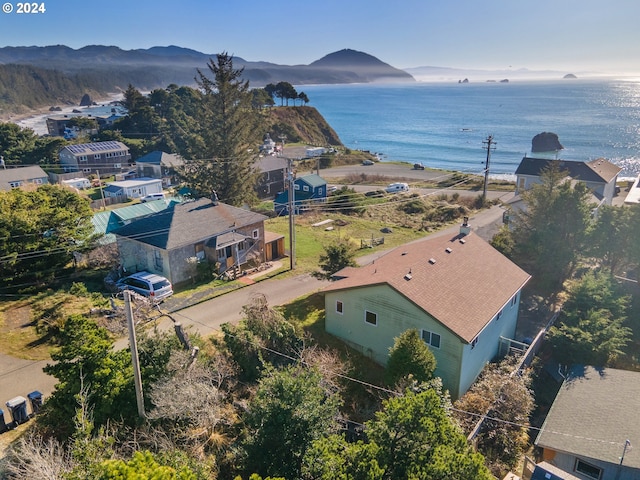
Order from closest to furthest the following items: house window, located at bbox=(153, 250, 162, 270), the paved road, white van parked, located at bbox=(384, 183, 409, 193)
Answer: the paved road < house window, located at bbox=(153, 250, 162, 270) < white van parked, located at bbox=(384, 183, 409, 193)

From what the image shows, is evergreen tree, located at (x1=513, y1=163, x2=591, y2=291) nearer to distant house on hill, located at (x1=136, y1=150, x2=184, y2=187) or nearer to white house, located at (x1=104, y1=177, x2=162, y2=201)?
white house, located at (x1=104, y1=177, x2=162, y2=201)

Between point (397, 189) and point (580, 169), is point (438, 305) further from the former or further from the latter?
point (397, 189)

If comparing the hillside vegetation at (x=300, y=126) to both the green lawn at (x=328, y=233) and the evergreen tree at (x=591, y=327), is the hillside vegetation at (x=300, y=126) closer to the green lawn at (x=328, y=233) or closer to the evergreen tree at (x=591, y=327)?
the green lawn at (x=328, y=233)

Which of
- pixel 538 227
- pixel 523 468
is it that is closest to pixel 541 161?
pixel 538 227

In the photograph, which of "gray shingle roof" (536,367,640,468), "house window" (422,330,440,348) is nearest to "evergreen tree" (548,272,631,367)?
"gray shingle roof" (536,367,640,468)

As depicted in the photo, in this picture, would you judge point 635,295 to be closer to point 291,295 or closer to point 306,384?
point 291,295

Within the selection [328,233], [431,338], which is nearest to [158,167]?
[328,233]

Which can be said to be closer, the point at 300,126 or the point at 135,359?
the point at 135,359

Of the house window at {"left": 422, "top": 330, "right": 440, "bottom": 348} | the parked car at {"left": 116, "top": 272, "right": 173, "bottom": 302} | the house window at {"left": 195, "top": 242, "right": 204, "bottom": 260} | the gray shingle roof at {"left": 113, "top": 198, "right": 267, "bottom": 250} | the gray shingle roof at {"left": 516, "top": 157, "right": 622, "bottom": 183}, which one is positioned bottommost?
the parked car at {"left": 116, "top": 272, "right": 173, "bottom": 302}
